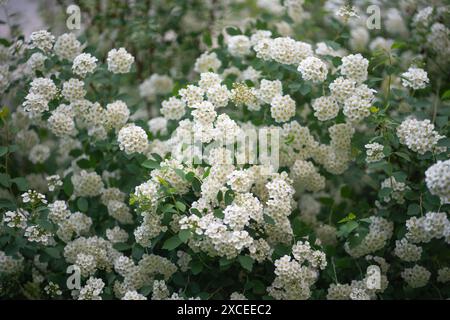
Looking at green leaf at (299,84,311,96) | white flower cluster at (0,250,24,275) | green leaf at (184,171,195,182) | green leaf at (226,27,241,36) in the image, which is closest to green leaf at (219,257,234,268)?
green leaf at (184,171,195,182)

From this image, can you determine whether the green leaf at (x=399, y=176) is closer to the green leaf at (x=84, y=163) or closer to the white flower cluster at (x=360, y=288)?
the white flower cluster at (x=360, y=288)

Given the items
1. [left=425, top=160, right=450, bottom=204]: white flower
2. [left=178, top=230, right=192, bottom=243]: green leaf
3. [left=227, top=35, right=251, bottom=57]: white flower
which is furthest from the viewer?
[left=227, top=35, right=251, bottom=57]: white flower

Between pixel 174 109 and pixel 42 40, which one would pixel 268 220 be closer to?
pixel 174 109

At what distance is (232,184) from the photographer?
221cm

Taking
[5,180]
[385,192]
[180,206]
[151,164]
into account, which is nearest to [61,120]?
[5,180]

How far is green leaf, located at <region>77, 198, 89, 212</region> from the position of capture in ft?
8.54

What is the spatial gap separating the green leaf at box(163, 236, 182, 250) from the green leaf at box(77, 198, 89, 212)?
599 mm

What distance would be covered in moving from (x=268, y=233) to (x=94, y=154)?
38.8 inches

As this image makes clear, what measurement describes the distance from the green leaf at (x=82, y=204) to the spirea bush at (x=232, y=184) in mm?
10

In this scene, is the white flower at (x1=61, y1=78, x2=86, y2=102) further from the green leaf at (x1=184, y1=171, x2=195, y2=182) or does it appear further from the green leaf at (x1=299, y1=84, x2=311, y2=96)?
the green leaf at (x1=299, y1=84, x2=311, y2=96)

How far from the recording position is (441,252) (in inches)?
96.0

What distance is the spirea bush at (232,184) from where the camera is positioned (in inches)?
89.5
